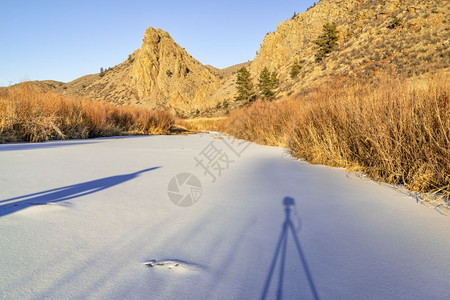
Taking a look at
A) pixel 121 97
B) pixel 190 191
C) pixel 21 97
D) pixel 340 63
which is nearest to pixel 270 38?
pixel 340 63

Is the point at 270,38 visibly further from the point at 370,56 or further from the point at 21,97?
the point at 21,97

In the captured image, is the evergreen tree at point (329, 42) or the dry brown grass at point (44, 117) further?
the evergreen tree at point (329, 42)

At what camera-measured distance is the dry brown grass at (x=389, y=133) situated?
1869 millimetres

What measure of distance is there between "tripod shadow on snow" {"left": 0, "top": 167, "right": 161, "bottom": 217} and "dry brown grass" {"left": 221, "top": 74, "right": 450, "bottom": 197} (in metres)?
2.33

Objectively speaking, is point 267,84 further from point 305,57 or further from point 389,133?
point 389,133

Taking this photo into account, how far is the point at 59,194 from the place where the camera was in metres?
1.53

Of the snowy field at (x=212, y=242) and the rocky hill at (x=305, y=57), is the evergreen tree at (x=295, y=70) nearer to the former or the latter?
the rocky hill at (x=305, y=57)

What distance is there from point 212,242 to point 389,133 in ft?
7.14

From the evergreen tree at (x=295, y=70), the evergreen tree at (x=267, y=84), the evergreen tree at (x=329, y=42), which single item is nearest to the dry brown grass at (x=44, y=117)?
the evergreen tree at (x=267, y=84)

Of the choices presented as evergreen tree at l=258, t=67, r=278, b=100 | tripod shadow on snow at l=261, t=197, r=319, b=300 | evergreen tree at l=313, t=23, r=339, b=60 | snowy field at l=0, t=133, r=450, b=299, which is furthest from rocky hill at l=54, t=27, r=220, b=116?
tripod shadow on snow at l=261, t=197, r=319, b=300

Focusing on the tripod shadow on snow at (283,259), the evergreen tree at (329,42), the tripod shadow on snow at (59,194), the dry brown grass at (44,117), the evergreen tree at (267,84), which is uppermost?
the evergreen tree at (329,42)

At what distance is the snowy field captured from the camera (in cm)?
72

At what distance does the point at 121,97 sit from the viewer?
41062 mm

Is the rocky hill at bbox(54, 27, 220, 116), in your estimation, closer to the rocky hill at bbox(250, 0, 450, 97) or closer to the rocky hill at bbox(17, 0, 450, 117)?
the rocky hill at bbox(17, 0, 450, 117)
